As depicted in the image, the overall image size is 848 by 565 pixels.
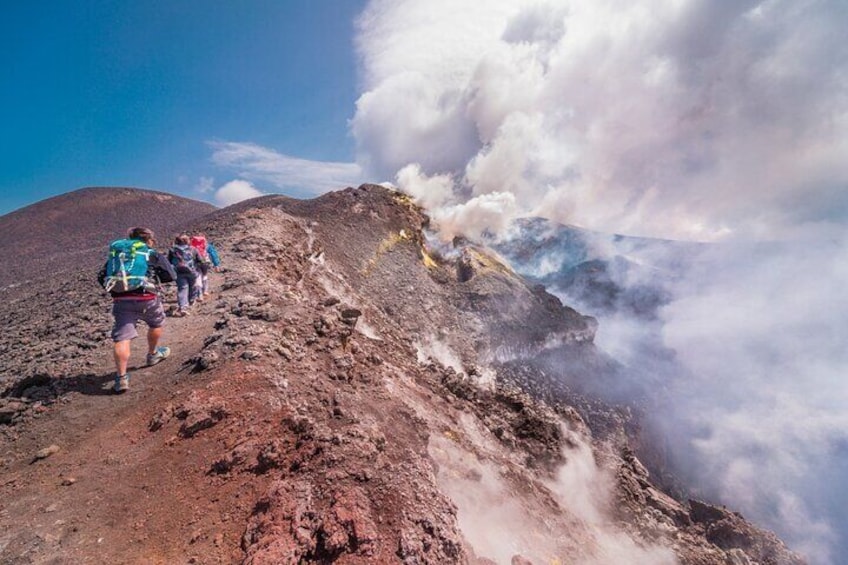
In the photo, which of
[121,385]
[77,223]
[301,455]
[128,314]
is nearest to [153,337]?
[128,314]

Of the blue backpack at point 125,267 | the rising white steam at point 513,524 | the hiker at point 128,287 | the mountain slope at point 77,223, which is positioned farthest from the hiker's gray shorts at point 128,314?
the mountain slope at point 77,223

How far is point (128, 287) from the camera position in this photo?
5.21m

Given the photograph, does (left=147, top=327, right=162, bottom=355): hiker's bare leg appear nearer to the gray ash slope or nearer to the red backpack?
the gray ash slope

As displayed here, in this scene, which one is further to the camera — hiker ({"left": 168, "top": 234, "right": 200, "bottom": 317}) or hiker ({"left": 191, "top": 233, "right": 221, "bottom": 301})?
hiker ({"left": 191, "top": 233, "right": 221, "bottom": 301})

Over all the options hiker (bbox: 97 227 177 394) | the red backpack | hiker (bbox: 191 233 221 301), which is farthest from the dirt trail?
the red backpack

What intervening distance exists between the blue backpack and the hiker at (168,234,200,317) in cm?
265

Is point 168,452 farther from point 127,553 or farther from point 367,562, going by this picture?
point 367,562

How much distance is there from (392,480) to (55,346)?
7.04 meters

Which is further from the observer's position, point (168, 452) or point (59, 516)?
point (168, 452)

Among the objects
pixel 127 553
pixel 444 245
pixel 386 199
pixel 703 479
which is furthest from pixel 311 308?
pixel 703 479

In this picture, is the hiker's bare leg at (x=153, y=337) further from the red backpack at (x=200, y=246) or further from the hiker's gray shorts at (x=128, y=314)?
the red backpack at (x=200, y=246)

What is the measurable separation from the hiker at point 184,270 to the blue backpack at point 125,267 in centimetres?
265

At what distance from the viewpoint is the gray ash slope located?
3449mm

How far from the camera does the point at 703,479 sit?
27094 mm
